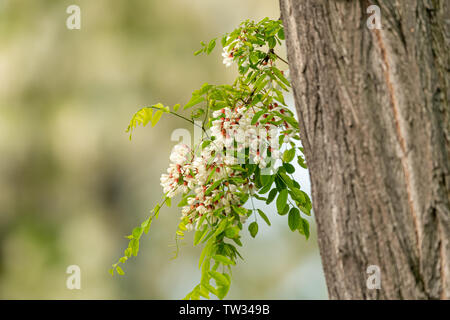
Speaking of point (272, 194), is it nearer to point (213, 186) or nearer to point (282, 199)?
point (282, 199)

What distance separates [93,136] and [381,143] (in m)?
2.37

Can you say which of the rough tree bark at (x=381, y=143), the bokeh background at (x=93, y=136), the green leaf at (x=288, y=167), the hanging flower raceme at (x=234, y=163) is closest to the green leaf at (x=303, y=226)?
the hanging flower raceme at (x=234, y=163)

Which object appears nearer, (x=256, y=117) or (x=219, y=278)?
(x=219, y=278)

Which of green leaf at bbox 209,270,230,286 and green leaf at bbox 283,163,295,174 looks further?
green leaf at bbox 283,163,295,174

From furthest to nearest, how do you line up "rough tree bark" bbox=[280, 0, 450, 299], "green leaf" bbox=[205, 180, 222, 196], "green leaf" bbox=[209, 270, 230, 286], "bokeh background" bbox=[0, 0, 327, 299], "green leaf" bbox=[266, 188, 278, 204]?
"bokeh background" bbox=[0, 0, 327, 299]
"green leaf" bbox=[266, 188, 278, 204]
"green leaf" bbox=[205, 180, 222, 196]
"green leaf" bbox=[209, 270, 230, 286]
"rough tree bark" bbox=[280, 0, 450, 299]

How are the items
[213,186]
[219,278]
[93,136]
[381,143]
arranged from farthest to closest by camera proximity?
[93,136], [213,186], [219,278], [381,143]

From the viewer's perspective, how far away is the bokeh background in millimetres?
2873

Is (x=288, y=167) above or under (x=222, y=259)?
above

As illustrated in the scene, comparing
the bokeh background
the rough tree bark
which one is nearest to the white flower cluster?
the rough tree bark

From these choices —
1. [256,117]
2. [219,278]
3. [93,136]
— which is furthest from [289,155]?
[93,136]

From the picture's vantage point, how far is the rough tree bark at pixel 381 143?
0.74 m

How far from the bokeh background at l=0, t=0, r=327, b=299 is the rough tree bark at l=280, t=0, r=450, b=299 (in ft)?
7.03

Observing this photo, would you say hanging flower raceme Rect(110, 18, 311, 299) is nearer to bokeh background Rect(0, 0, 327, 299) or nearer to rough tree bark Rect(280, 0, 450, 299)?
rough tree bark Rect(280, 0, 450, 299)

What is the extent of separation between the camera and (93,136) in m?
2.91
